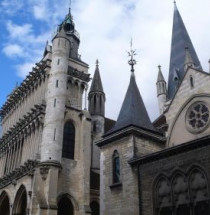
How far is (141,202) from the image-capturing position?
13461 mm

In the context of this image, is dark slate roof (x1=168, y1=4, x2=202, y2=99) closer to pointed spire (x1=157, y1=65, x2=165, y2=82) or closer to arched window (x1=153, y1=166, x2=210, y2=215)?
pointed spire (x1=157, y1=65, x2=165, y2=82)

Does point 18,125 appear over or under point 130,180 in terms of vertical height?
over

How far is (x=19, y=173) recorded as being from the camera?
2364cm

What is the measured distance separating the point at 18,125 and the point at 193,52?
1682cm

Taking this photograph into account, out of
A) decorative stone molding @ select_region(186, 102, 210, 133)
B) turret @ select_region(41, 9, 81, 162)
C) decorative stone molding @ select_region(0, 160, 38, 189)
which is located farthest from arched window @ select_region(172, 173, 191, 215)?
decorative stone molding @ select_region(0, 160, 38, 189)

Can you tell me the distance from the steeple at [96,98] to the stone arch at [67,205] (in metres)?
9.51

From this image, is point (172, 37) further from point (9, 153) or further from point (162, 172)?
point (162, 172)

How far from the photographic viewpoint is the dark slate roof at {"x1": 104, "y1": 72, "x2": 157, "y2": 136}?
16.3 m

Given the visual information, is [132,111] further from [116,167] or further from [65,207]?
[65,207]

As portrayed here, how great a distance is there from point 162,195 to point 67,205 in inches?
463

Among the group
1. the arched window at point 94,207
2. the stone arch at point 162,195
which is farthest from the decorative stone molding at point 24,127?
the stone arch at point 162,195

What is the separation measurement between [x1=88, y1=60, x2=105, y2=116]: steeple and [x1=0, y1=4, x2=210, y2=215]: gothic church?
98 mm

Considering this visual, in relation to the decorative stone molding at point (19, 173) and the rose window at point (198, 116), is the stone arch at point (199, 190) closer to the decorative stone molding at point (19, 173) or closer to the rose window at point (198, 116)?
the rose window at point (198, 116)

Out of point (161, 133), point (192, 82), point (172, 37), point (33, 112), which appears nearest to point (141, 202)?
point (161, 133)
